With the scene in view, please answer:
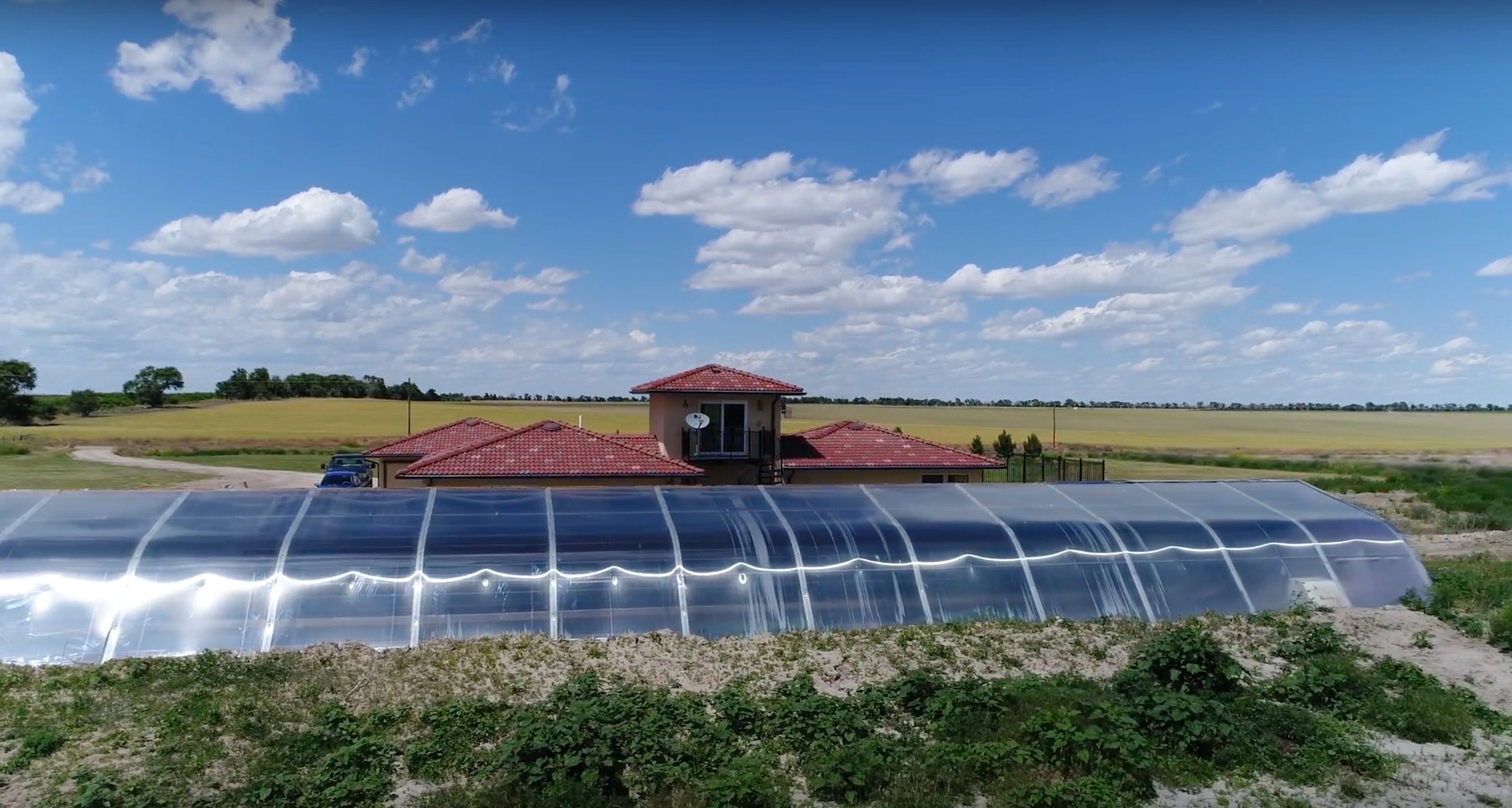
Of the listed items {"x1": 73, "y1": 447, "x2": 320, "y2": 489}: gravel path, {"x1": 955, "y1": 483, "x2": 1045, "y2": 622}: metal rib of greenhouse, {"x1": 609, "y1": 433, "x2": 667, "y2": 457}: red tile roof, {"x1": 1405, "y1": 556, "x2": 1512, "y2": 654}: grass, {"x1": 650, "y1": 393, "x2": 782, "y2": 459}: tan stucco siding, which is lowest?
{"x1": 73, "y1": 447, "x2": 320, "y2": 489}: gravel path

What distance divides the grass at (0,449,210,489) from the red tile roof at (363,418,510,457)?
608 inches

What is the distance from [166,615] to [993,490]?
13.9m

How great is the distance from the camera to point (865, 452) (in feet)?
98.8

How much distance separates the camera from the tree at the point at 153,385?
10306 centimetres

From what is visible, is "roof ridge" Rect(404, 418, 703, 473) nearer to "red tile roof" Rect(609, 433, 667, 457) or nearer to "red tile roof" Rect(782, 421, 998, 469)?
"red tile roof" Rect(609, 433, 667, 457)

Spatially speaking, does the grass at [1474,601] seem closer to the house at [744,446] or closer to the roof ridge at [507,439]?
the house at [744,446]

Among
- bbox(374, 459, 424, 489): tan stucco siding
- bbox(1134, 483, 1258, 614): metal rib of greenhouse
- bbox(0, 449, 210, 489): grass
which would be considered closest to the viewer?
bbox(1134, 483, 1258, 614): metal rib of greenhouse

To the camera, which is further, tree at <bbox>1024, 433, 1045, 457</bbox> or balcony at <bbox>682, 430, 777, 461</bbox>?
tree at <bbox>1024, 433, 1045, 457</bbox>

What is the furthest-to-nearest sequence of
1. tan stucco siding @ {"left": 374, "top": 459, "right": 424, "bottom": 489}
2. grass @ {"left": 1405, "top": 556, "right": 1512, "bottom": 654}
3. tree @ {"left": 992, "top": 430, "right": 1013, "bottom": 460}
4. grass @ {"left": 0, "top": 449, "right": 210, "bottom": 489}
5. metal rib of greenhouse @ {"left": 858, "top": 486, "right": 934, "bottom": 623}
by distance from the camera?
1. tree @ {"left": 992, "top": 430, "right": 1013, "bottom": 460}
2. grass @ {"left": 0, "top": 449, "right": 210, "bottom": 489}
3. tan stucco siding @ {"left": 374, "top": 459, "right": 424, "bottom": 489}
4. metal rib of greenhouse @ {"left": 858, "top": 486, "right": 934, "bottom": 623}
5. grass @ {"left": 1405, "top": 556, "right": 1512, "bottom": 654}

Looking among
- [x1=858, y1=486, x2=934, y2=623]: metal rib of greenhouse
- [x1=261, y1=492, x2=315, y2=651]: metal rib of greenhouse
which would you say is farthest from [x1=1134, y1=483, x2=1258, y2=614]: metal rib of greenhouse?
[x1=261, y1=492, x2=315, y2=651]: metal rib of greenhouse

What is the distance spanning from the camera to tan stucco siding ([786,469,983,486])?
29031 millimetres

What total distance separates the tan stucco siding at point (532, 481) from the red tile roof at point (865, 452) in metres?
5.62

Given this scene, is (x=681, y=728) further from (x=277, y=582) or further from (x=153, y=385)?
(x=153, y=385)

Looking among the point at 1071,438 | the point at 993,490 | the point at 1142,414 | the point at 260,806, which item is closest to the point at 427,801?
the point at 260,806
